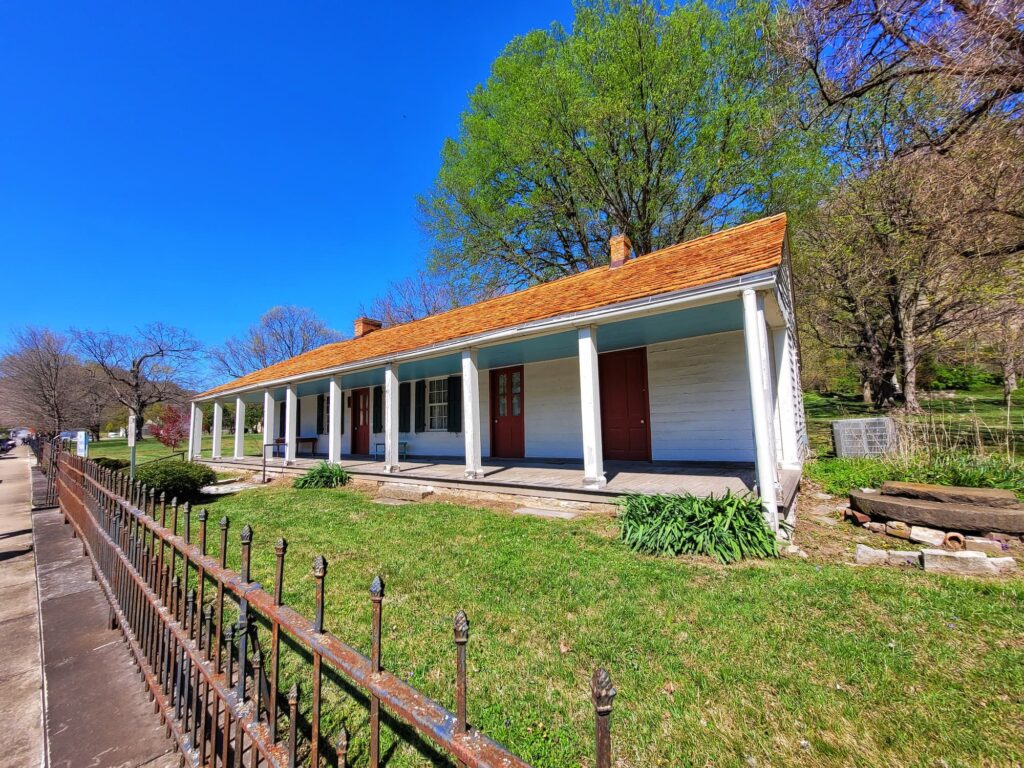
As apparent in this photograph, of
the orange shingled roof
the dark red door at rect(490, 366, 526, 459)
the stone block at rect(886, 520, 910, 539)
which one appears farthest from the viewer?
the dark red door at rect(490, 366, 526, 459)

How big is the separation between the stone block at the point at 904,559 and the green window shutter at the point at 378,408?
12.4m

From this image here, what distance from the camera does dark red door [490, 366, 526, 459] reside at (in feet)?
36.3

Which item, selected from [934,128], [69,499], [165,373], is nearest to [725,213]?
[934,128]

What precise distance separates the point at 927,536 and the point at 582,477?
4.44 metres

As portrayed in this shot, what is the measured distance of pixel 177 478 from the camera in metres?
8.44

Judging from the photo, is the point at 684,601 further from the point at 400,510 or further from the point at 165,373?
the point at 165,373

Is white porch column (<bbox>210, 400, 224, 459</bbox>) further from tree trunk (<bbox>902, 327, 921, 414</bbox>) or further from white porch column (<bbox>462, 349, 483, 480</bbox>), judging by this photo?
tree trunk (<bbox>902, 327, 921, 414</bbox>)

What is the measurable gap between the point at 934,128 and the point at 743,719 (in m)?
12.5

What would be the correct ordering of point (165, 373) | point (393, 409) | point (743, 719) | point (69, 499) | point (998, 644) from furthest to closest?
point (165, 373), point (393, 409), point (69, 499), point (998, 644), point (743, 719)

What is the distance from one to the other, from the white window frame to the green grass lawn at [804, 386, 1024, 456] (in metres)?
10.4

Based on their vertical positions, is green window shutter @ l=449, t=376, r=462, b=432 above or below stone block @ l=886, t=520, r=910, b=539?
above

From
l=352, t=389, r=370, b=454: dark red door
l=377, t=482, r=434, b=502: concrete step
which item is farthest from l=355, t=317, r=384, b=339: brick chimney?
l=377, t=482, r=434, b=502: concrete step

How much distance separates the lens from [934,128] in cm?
897

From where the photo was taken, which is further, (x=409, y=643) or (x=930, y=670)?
(x=409, y=643)
